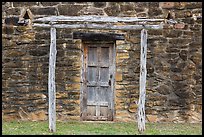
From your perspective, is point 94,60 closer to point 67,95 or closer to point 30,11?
point 67,95

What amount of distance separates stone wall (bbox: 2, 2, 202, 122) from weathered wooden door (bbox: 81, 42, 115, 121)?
21 centimetres

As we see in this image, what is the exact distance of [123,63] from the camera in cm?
1023

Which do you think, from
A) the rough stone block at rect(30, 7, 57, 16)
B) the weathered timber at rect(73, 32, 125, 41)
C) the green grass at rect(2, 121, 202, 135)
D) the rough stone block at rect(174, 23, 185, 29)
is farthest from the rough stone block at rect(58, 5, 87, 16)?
the green grass at rect(2, 121, 202, 135)

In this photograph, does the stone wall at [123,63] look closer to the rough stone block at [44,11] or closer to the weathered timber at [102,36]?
the rough stone block at [44,11]

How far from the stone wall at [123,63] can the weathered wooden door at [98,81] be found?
21 cm

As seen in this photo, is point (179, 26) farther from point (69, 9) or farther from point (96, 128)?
point (96, 128)

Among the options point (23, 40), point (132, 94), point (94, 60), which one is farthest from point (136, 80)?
point (23, 40)

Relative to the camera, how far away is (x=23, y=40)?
10.3 m

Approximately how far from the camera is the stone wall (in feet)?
33.6

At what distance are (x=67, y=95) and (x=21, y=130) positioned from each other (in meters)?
1.71

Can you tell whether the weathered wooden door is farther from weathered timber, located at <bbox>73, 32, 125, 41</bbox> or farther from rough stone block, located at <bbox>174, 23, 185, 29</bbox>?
rough stone block, located at <bbox>174, 23, 185, 29</bbox>

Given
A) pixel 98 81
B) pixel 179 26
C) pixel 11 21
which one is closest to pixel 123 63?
pixel 98 81

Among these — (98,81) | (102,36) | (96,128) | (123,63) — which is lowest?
(96,128)

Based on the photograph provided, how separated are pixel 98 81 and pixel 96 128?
1.55 meters
